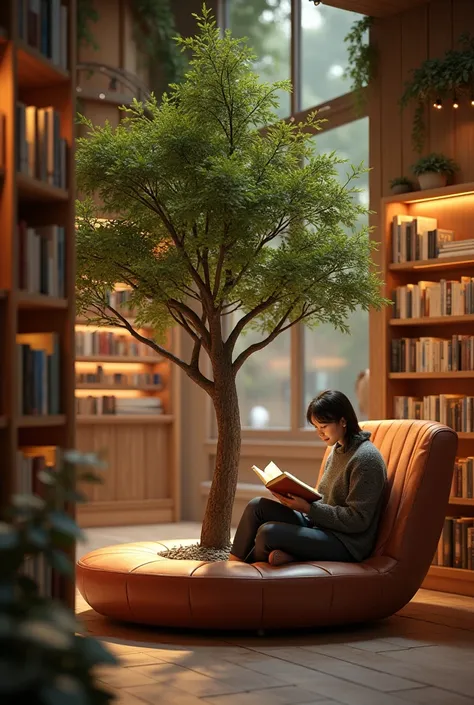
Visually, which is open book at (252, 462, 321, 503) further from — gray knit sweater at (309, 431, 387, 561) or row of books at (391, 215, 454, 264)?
row of books at (391, 215, 454, 264)

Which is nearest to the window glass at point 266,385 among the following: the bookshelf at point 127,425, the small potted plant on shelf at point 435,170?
the bookshelf at point 127,425

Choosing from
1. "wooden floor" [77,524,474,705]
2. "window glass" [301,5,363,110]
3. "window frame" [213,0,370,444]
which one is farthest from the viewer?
"window frame" [213,0,370,444]

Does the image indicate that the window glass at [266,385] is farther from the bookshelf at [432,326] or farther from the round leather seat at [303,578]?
the round leather seat at [303,578]

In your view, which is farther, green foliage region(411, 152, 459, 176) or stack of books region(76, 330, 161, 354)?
stack of books region(76, 330, 161, 354)

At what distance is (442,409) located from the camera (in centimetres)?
605

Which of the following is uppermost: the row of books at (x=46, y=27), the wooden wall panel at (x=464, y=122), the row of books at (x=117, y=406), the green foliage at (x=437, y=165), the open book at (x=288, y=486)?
the wooden wall panel at (x=464, y=122)

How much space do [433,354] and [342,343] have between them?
1.88 meters

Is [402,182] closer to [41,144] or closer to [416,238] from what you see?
[416,238]

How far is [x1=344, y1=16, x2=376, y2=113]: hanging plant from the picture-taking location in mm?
6906

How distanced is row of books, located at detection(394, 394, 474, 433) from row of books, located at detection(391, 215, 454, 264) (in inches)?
33.1

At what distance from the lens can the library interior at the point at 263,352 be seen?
338 centimetres

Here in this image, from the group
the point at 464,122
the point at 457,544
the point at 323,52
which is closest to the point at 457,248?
the point at 464,122

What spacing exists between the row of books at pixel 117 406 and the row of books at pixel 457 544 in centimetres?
369

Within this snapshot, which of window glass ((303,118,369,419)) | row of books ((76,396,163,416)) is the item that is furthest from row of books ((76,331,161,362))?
window glass ((303,118,369,419))
